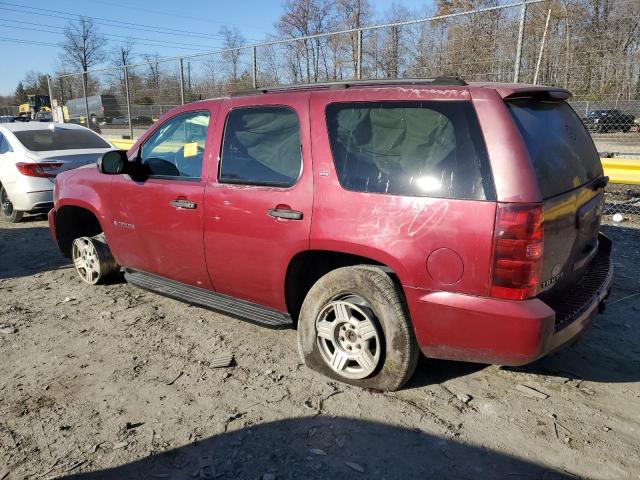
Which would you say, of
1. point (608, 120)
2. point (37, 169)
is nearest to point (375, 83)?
point (37, 169)

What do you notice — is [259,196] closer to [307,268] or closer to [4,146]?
[307,268]

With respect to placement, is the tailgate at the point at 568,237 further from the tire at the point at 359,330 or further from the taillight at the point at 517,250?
the tire at the point at 359,330

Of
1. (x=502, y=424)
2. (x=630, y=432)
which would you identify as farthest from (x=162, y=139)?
(x=630, y=432)

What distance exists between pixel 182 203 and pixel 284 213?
1.04 meters

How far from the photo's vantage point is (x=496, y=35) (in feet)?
24.9

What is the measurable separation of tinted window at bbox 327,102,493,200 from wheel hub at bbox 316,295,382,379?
757 millimetres

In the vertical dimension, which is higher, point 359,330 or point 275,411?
point 359,330

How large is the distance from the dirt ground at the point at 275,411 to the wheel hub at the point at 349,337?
16cm

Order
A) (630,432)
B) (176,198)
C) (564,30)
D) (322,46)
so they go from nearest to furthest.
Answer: (630,432)
(176,198)
(564,30)
(322,46)

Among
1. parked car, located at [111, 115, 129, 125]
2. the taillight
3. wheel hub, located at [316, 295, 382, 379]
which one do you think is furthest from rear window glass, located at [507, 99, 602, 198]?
parked car, located at [111, 115, 129, 125]

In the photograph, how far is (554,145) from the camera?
→ 9.43ft

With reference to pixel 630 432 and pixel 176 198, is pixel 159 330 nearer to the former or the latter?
pixel 176 198

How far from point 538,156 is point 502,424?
4.97ft

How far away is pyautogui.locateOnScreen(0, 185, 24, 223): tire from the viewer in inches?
Answer: 314
